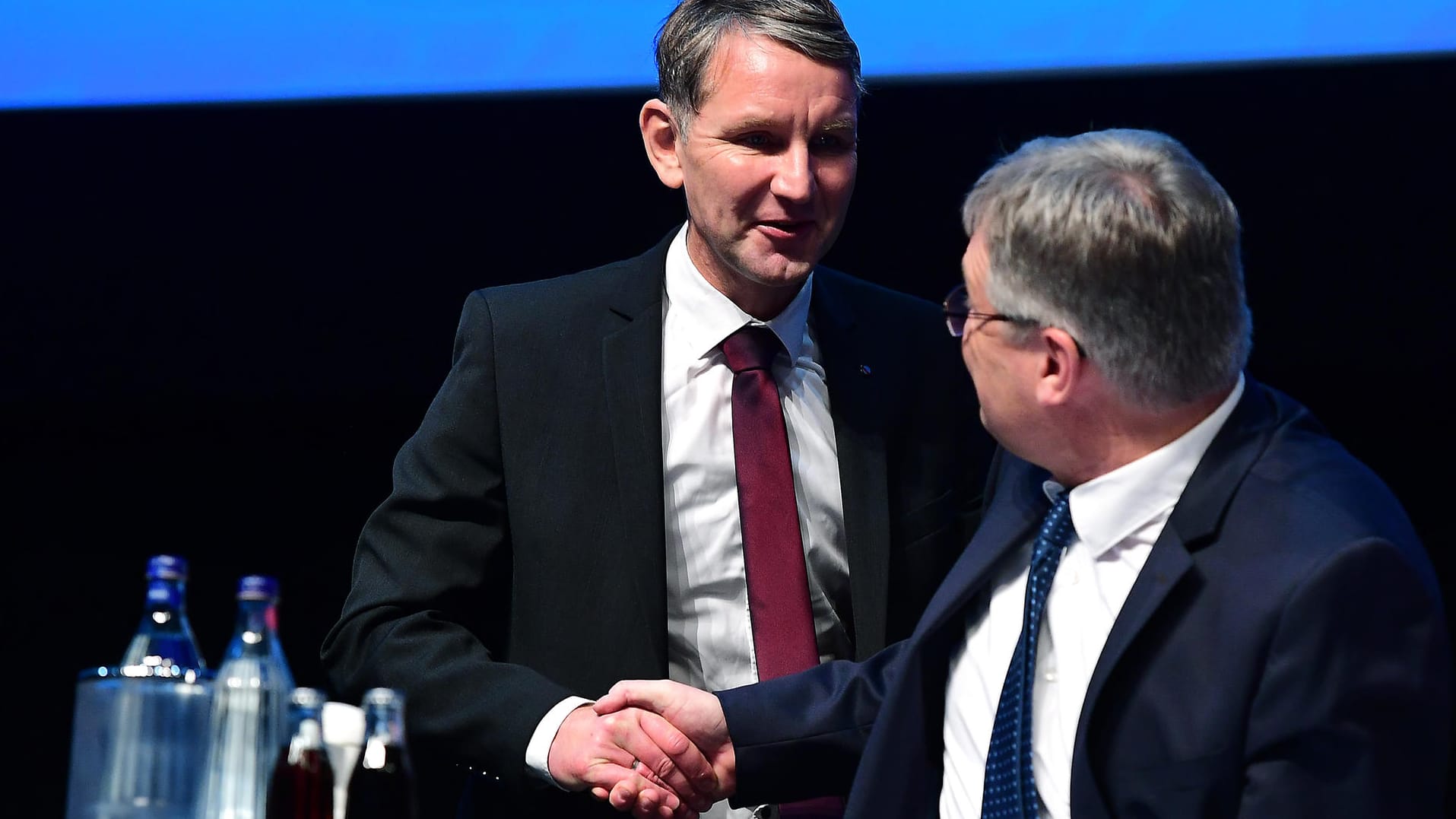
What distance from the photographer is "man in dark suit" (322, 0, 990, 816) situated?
2.17 metres

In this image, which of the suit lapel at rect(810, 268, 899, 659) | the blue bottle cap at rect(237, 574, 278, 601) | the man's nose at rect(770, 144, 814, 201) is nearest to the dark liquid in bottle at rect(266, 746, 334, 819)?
the blue bottle cap at rect(237, 574, 278, 601)

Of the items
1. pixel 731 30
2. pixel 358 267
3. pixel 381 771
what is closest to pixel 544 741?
pixel 381 771

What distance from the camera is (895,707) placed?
1826 mm

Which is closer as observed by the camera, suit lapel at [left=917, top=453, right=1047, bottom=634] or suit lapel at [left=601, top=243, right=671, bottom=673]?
suit lapel at [left=917, top=453, right=1047, bottom=634]

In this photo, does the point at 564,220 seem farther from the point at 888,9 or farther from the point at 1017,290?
the point at 1017,290

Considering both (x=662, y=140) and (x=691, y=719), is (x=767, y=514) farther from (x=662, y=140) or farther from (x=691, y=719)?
(x=662, y=140)

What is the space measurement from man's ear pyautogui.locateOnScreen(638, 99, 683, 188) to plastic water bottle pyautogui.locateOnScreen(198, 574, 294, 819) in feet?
3.25

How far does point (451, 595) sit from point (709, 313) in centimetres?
51

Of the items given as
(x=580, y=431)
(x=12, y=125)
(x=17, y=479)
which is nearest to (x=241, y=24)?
(x=12, y=125)

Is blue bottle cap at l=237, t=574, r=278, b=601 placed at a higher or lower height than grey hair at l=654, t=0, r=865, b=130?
lower

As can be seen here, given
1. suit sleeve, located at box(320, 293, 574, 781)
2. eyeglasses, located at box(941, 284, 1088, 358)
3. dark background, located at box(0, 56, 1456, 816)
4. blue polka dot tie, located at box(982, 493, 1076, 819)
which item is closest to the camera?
blue polka dot tie, located at box(982, 493, 1076, 819)

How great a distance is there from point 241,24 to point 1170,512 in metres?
2.22

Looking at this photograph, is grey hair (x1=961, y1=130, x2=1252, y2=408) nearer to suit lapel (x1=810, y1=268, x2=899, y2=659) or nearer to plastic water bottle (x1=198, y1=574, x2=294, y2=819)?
suit lapel (x1=810, y1=268, x2=899, y2=659)

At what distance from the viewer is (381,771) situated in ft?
4.90
